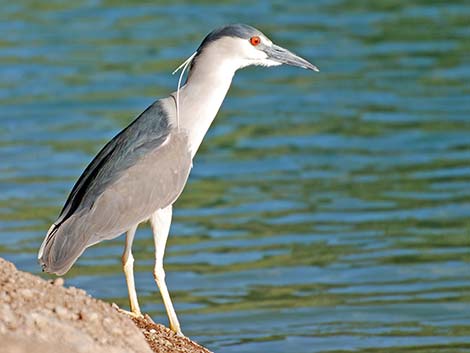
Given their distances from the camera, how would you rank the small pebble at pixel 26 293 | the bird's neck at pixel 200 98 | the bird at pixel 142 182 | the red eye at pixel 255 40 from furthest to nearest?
1. the red eye at pixel 255 40
2. the bird's neck at pixel 200 98
3. the bird at pixel 142 182
4. the small pebble at pixel 26 293

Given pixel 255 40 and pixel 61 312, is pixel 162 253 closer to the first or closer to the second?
pixel 255 40

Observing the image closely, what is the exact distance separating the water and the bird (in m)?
2.33

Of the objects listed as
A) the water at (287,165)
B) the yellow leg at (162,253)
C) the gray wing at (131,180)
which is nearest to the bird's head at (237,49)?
the gray wing at (131,180)

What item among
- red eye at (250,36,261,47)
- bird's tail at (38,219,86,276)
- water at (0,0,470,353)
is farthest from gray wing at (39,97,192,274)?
water at (0,0,470,353)

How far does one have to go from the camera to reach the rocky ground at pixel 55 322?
546 cm

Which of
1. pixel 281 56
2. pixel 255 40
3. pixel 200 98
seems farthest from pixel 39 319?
pixel 281 56

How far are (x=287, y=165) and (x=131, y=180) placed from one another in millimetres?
6969

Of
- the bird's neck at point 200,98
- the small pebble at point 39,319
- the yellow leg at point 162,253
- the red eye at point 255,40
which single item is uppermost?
the red eye at point 255,40

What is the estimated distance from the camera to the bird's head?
8508mm

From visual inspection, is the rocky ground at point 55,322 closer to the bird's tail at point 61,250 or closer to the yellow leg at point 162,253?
the bird's tail at point 61,250

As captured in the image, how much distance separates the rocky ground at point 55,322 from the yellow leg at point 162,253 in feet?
4.96

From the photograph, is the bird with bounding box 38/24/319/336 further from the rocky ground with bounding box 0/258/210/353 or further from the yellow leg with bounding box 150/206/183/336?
the rocky ground with bounding box 0/258/210/353

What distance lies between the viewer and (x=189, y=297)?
11195 millimetres

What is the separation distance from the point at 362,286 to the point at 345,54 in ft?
29.5
